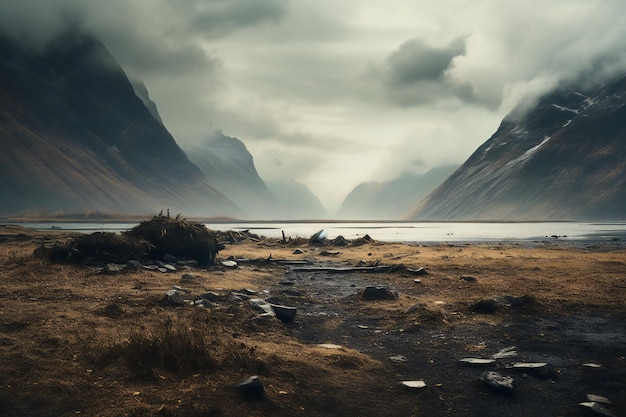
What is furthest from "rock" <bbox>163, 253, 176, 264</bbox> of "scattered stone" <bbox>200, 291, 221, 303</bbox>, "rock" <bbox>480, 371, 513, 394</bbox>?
"rock" <bbox>480, 371, 513, 394</bbox>

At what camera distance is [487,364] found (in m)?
9.22

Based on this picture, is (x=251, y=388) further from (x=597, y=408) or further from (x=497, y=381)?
(x=597, y=408)

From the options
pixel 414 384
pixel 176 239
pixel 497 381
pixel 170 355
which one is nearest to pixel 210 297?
pixel 170 355

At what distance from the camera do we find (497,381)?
797 centimetres

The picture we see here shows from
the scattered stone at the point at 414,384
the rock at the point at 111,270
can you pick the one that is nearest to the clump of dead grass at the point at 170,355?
the scattered stone at the point at 414,384

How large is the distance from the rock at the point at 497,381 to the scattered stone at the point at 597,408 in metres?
1.10

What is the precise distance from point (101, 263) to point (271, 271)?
8799mm

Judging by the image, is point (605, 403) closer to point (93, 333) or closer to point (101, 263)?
point (93, 333)

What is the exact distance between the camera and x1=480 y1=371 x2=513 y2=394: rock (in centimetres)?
777

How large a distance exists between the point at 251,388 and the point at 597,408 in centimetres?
539

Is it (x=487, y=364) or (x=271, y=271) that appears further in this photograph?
(x=271, y=271)

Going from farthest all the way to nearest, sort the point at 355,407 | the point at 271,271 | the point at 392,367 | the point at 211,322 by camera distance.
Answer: the point at 271,271, the point at 211,322, the point at 392,367, the point at 355,407

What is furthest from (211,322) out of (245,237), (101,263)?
(245,237)

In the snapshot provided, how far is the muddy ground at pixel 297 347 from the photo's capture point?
694 cm
